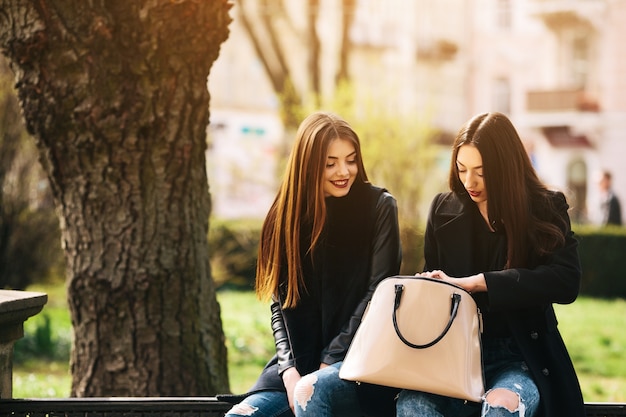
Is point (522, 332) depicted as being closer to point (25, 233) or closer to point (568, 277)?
point (568, 277)

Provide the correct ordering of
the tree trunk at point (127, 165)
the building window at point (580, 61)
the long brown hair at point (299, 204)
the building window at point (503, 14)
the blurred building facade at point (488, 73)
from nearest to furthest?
the long brown hair at point (299, 204) → the tree trunk at point (127, 165) → the blurred building facade at point (488, 73) → the building window at point (580, 61) → the building window at point (503, 14)

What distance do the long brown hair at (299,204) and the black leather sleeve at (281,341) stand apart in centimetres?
7

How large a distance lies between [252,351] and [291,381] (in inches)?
219

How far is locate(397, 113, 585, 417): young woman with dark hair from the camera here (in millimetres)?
3320

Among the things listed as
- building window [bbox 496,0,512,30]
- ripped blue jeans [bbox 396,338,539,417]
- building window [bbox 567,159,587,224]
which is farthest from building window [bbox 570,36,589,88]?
ripped blue jeans [bbox 396,338,539,417]

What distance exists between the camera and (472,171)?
140 inches

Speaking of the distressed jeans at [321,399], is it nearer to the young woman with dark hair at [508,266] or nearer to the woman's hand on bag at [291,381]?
the woman's hand on bag at [291,381]

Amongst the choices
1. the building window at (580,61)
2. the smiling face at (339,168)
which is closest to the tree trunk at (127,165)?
the smiling face at (339,168)

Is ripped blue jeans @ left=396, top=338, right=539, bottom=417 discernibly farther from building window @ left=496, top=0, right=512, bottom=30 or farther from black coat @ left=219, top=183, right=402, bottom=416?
building window @ left=496, top=0, right=512, bottom=30

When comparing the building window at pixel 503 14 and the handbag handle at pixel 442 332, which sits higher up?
the building window at pixel 503 14

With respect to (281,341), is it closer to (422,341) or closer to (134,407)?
(134,407)

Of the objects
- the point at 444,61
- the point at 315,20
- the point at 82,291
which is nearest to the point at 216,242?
the point at 315,20

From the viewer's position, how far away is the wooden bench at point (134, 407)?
344 cm

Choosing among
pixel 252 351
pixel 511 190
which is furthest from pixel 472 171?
pixel 252 351
